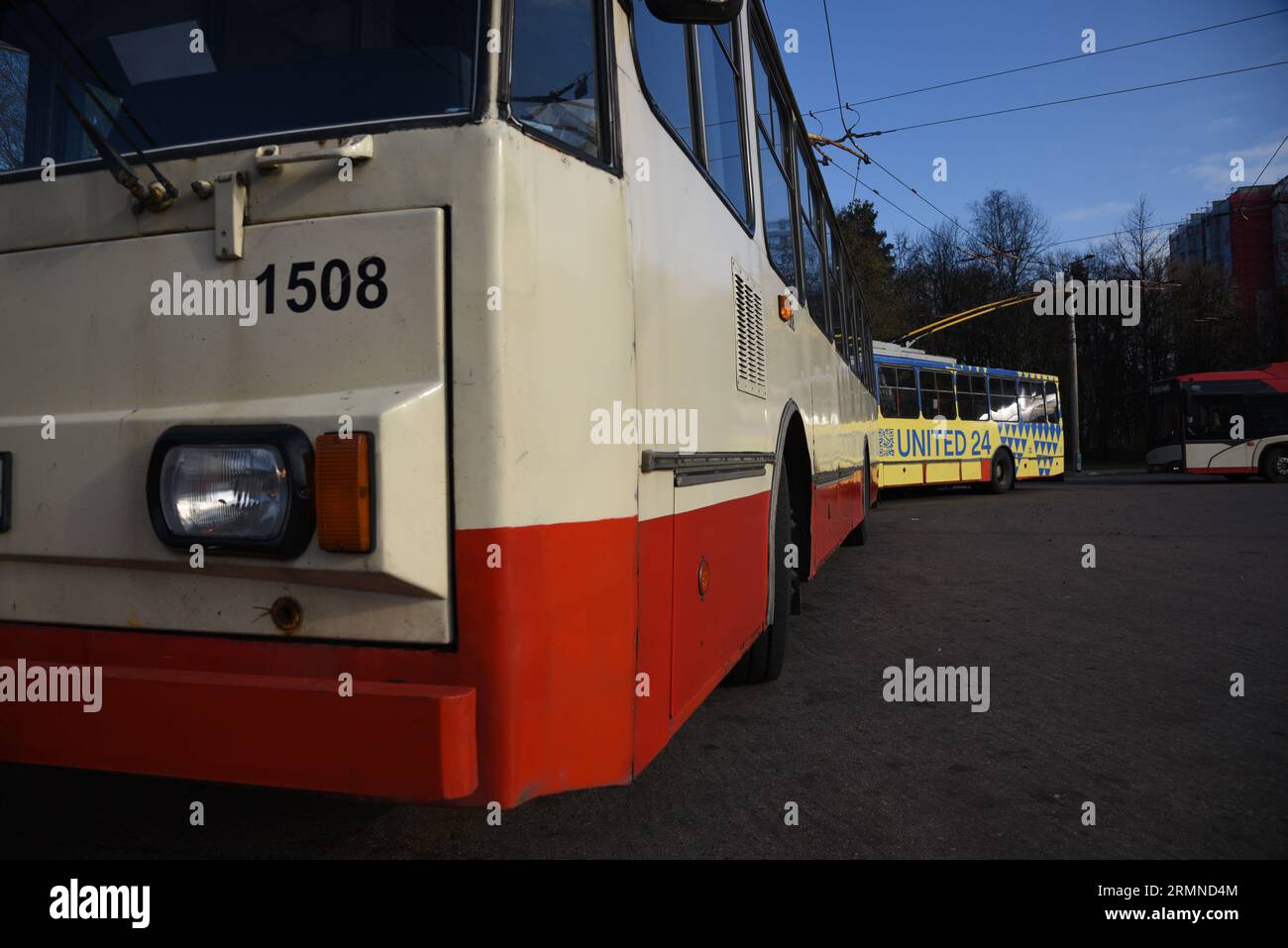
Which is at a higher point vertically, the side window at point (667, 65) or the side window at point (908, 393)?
the side window at point (908, 393)

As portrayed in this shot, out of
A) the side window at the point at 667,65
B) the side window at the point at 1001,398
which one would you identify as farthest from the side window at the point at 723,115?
the side window at the point at 1001,398

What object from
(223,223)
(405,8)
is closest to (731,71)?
(405,8)

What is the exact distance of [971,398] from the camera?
74.5 ft

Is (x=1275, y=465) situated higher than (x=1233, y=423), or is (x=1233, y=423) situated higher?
(x=1233, y=423)

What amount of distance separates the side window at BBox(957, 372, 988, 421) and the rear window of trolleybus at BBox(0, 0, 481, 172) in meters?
21.4

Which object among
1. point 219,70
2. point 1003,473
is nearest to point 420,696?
point 219,70

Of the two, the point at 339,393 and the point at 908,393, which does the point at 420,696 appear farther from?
the point at 908,393

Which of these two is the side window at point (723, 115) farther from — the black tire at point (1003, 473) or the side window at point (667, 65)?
the black tire at point (1003, 473)

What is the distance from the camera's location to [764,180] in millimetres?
4605

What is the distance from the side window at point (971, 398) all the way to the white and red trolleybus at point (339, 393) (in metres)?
21.0

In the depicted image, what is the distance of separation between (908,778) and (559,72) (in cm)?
266

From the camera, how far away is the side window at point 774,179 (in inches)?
181

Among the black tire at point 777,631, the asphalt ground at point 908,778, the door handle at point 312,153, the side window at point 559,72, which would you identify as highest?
the side window at point 559,72
